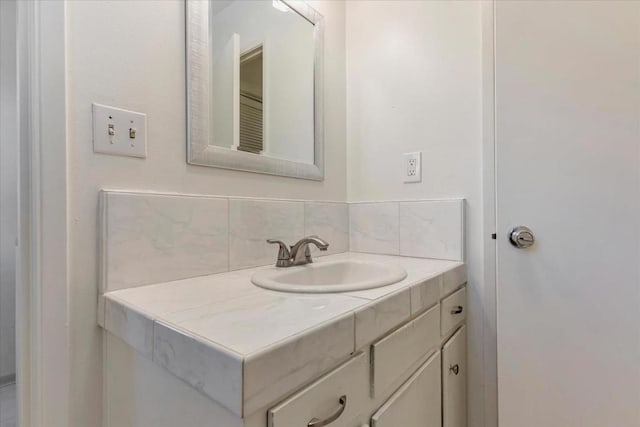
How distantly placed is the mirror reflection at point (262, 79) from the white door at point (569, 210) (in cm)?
72

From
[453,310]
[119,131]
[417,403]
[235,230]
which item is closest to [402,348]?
[417,403]

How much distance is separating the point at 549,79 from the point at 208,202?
1.12 metres

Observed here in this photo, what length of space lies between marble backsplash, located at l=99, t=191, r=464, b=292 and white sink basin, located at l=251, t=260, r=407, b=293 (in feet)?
0.45

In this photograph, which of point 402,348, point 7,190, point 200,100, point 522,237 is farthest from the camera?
point 7,190

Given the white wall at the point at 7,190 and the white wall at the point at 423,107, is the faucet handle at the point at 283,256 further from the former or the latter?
the white wall at the point at 7,190

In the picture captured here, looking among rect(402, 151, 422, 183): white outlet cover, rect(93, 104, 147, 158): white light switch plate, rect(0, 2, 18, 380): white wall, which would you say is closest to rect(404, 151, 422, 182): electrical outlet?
rect(402, 151, 422, 183): white outlet cover

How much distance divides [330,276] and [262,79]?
75 centimetres

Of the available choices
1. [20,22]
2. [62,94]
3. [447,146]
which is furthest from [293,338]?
[447,146]

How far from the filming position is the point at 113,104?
74cm

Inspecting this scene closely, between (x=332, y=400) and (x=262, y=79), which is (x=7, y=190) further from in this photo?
(x=332, y=400)

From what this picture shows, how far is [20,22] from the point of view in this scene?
0.66m

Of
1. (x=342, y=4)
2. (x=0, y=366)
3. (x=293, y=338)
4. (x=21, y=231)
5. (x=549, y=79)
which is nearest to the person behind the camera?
(x=293, y=338)

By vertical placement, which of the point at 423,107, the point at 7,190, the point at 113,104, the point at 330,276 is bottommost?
the point at 330,276

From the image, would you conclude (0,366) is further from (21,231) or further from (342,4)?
(342,4)
